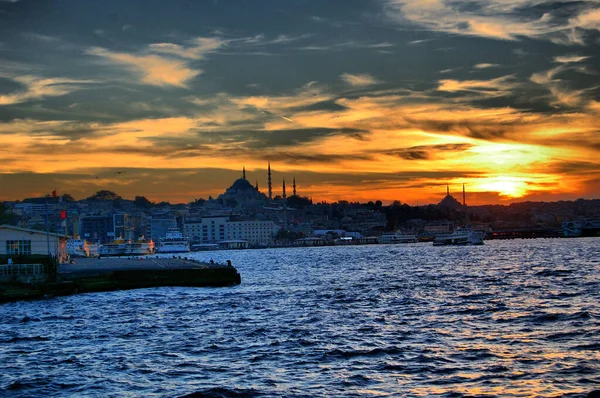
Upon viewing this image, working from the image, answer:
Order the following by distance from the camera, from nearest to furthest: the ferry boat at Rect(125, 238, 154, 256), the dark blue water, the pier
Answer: the dark blue water → the pier → the ferry boat at Rect(125, 238, 154, 256)

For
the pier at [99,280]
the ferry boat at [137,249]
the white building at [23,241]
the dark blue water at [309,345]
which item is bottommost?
Answer: the dark blue water at [309,345]

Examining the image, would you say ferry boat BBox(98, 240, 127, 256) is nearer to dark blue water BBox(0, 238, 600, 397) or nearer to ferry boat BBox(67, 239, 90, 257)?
ferry boat BBox(67, 239, 90, 257)

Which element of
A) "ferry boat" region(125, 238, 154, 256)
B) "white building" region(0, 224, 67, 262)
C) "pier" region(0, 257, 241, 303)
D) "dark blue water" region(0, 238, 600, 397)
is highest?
"white building" region(0, 224, 67, 262)

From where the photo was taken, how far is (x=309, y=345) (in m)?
29.1

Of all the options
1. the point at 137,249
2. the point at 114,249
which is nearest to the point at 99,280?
the point at 114,249

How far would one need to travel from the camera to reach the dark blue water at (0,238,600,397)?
2197cm

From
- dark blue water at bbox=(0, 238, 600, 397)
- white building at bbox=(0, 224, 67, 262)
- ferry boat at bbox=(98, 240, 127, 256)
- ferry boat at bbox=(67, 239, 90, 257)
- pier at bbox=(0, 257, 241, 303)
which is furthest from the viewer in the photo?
ferry boat at bbox=(98, 240, 127, 256)

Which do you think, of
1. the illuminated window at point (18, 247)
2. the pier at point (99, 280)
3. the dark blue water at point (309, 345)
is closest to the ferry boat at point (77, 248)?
the illuminated window at point (18, 247)

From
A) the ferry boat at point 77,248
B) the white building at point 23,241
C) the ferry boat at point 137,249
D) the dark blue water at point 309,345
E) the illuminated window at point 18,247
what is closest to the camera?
the dark blue water at point 309,345

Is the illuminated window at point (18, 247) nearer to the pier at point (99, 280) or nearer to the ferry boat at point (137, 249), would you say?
the pier at point (99, 280)

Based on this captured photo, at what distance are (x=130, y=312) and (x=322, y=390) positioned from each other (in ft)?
75.2

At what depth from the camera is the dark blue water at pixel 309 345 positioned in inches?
865

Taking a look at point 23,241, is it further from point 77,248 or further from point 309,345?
point 77,248

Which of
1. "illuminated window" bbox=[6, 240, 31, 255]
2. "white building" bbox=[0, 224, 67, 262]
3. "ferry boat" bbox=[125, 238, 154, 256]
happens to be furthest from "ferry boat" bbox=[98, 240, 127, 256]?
"illuminated window" bbox=[6, 240, 31, 255]
